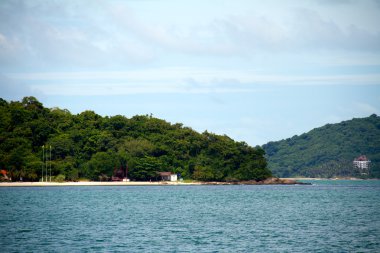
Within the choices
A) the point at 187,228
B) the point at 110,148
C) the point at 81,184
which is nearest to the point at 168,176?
the point at 110,148

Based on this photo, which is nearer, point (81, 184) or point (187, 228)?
point (187, 228)

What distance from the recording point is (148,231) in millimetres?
48000

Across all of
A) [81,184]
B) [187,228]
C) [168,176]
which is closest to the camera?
[187,228]

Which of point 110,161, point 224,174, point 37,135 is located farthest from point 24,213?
point 224,174

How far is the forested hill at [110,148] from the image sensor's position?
13862cm

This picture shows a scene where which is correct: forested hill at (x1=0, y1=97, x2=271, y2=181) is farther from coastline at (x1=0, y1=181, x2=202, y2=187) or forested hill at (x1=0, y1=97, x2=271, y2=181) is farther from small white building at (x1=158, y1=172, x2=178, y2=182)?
coastline at (x1=0, y1=181, x2=202, y2=187)

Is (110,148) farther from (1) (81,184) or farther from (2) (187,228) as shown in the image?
(2) (187,228)

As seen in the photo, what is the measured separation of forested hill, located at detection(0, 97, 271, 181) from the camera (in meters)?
139

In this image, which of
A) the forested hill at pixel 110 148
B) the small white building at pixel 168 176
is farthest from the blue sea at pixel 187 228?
the small white building at pixel 168 176

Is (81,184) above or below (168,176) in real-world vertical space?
below

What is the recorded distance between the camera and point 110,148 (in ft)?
495

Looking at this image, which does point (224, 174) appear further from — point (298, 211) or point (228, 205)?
point (298, 211)

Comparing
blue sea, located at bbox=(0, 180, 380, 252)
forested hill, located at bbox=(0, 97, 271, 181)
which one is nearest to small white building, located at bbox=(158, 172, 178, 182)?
forested hill, located at bbox=(0, 97, 271, 181)

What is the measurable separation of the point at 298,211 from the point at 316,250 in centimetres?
2847
